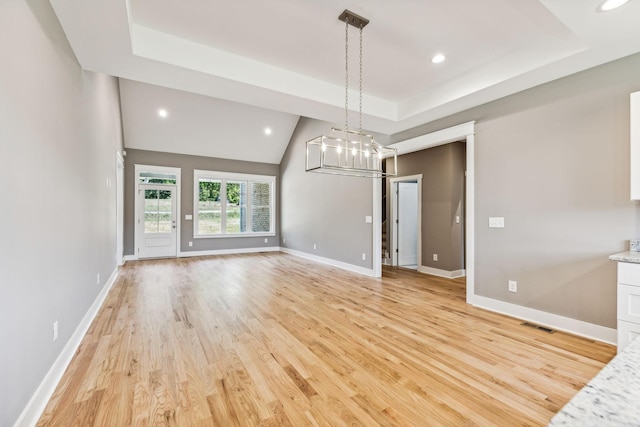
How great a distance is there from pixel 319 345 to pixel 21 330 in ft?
6.50

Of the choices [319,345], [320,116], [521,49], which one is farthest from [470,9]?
[319,345]

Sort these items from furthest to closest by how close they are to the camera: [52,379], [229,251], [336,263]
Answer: [229,251] < [336,263] < [52,379]

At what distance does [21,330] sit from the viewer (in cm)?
152

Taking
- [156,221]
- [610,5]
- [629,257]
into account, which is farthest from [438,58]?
[156,221]

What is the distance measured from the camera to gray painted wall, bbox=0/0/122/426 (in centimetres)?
140

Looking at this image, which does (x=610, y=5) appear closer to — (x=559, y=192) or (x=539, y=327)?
(x=559, y=192)

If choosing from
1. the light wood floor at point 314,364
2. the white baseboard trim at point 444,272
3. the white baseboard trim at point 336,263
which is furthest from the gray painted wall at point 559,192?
the white baseboard trim at point 336,263

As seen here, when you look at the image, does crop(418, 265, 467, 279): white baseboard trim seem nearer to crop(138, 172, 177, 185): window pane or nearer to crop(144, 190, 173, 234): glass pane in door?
crop(144, 190, 173, 234): glass pane in door

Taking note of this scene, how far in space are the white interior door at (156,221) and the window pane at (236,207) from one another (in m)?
1.42

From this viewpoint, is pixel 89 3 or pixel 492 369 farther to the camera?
pixel 492 369

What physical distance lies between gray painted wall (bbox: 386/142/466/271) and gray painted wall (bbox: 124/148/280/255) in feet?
15.4

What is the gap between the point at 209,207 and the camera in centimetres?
802

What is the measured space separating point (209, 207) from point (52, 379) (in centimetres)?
637

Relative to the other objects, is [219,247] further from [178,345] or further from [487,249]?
[487,249]
